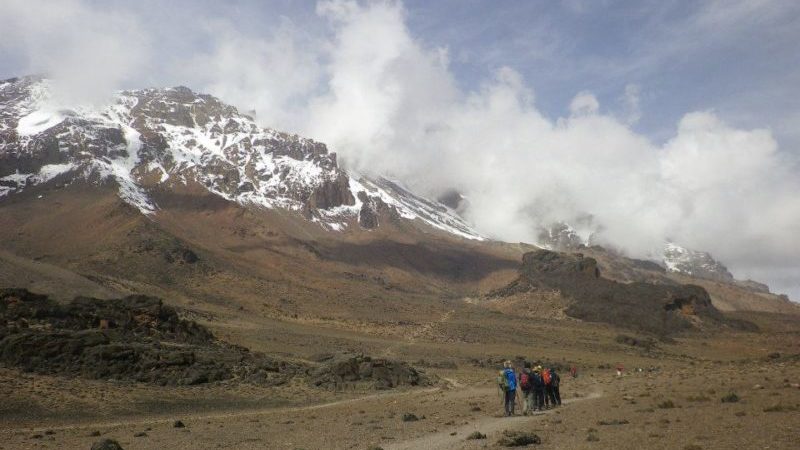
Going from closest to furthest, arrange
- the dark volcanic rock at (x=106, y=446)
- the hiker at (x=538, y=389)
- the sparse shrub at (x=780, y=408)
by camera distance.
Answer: the dark volcanic rock at (x=106, y=446), the sparse shrub at (x=780, y=408), the hiker at (x=538, y=389)

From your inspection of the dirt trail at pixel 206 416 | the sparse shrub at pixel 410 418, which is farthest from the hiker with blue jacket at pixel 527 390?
the dirt trail at pixel 206 416

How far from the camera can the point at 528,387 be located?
22.6 meters

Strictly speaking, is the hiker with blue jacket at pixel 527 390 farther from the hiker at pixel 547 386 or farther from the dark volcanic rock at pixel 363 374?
the dark volcanic rock at pixel 363 374

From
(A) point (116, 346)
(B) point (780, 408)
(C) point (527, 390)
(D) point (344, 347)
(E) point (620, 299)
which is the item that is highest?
Answer: (E) point (620, 299)

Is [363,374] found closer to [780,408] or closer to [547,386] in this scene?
[547,386]

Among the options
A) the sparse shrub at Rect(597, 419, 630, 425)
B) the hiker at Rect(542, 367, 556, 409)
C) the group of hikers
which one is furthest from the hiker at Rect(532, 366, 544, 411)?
the sparse shrub at Rect(597, 419, 630, 425)

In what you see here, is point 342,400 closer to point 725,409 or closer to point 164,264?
point 725,409

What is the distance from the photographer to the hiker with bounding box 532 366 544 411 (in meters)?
23.3

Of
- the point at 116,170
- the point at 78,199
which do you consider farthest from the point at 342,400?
the point at 116,170

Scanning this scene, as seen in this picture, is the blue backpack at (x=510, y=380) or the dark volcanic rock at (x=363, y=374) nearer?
the blue backpack at (x=510, y=380)

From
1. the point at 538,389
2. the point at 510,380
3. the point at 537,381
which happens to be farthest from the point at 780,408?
the point at 510,380

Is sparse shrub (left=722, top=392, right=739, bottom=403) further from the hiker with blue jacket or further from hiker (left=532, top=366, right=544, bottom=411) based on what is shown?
the hiker with blue jacket

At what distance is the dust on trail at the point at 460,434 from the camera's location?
1695 centimetres

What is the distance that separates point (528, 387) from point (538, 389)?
1.74m
